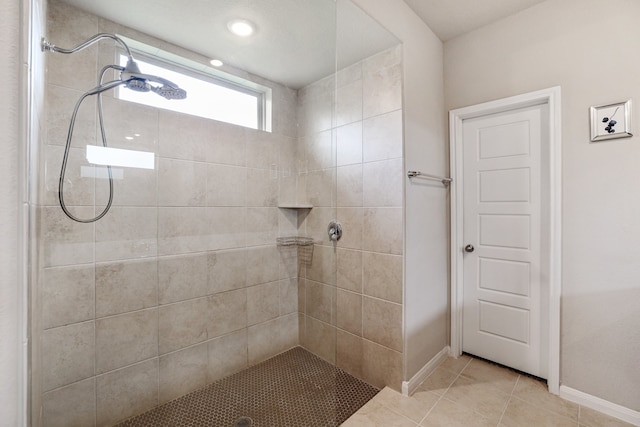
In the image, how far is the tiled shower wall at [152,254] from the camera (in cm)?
136

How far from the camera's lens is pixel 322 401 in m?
1.76

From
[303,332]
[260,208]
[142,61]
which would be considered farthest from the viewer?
[303,332]

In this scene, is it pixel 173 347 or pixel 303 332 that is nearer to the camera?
pixel 173 347

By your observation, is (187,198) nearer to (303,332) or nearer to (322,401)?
(303,332)

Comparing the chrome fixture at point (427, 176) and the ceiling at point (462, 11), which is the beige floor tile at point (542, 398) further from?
the ceiling at point (462, 11)

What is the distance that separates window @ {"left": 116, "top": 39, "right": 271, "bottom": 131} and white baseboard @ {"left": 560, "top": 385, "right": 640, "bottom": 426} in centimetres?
267

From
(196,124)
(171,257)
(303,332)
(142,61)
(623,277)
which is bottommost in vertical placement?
(303,332)

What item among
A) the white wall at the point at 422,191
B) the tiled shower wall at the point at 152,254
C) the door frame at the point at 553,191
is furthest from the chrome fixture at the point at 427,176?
the tiled shower wall at the point at 152,254

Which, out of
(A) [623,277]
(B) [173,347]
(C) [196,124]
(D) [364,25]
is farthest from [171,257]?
(A) [623,277]

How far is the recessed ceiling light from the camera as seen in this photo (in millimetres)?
1677

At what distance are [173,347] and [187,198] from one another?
936 millimetres

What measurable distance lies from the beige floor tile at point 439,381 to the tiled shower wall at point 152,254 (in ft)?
3.32

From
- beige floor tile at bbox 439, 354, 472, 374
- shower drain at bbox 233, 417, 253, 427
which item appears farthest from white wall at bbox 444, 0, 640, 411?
shower drain at bbox 233, 417, 253, 427

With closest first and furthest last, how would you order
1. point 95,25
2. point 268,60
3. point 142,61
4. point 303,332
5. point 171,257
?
point 95,25 → point 142,61 → point 171,257 → point 268,60 → point 303,332
